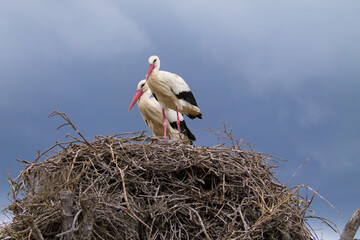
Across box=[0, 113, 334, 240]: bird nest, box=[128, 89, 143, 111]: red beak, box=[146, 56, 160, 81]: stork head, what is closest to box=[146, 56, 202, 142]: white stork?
box=[146, 56, 160, 81]: stork head


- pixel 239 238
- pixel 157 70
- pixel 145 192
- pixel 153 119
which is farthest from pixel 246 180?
pixel 153 119

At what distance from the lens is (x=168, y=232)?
12.9 feet

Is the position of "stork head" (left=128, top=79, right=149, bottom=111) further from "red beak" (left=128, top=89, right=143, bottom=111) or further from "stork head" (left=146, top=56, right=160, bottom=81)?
"stork head" (left=146, top=56, right=160, bottom=81)

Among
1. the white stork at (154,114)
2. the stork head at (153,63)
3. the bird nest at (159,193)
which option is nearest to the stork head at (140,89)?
the white stork at (154,114)

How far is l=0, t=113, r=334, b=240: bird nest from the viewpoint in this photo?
3.79m

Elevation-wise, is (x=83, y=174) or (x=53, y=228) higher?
(x=83, y=174)

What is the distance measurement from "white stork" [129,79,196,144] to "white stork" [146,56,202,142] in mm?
632

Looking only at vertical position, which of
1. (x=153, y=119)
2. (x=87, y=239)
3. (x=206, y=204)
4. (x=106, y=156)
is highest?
(x=153, y=119)

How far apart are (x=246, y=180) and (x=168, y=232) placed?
0.96m

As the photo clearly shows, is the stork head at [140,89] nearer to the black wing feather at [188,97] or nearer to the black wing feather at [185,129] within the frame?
the black wing feather at [185,129]

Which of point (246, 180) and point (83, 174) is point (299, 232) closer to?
point (246, 180)

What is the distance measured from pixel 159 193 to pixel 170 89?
2.82 m

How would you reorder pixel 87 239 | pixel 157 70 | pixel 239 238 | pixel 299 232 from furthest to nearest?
pixel 157 70
pixel 299 232
pixel 239 238
pixel 87 239

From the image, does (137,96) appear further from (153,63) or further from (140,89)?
(153,63)
